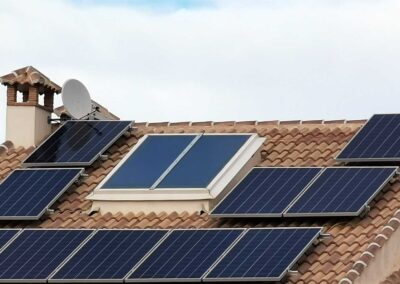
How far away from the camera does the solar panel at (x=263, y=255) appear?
35312 millimetres

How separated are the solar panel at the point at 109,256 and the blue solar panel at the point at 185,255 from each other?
326mm

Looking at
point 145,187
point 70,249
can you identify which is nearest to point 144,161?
point 145,187

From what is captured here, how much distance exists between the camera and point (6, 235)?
129ft

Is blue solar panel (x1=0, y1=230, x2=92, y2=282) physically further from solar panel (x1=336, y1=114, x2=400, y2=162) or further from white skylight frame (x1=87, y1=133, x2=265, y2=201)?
solar panel (x1=336, y1=114, x2=400, y2=162)

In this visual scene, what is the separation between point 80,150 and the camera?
4272 cm

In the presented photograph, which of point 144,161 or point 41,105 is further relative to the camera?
point 41,105

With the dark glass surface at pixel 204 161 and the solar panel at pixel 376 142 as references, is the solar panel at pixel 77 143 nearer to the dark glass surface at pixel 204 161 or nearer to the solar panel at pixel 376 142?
the dark glass surface at pixel 204 161

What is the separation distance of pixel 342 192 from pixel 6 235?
26.2ft

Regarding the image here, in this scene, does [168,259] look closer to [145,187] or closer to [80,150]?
[145,187]

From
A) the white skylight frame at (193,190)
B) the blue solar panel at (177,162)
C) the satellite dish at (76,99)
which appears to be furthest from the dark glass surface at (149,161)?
the satellite dish at (76,99)

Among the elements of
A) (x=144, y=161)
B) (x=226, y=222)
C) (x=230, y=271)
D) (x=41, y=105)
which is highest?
(x=41, y=105)

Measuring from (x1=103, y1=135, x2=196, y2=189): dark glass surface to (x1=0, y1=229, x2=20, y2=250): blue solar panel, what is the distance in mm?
2555

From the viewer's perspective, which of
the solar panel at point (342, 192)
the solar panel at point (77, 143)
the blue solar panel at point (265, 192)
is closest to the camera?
the solar panel at point (342, 192)

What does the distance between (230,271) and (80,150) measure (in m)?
8.40
